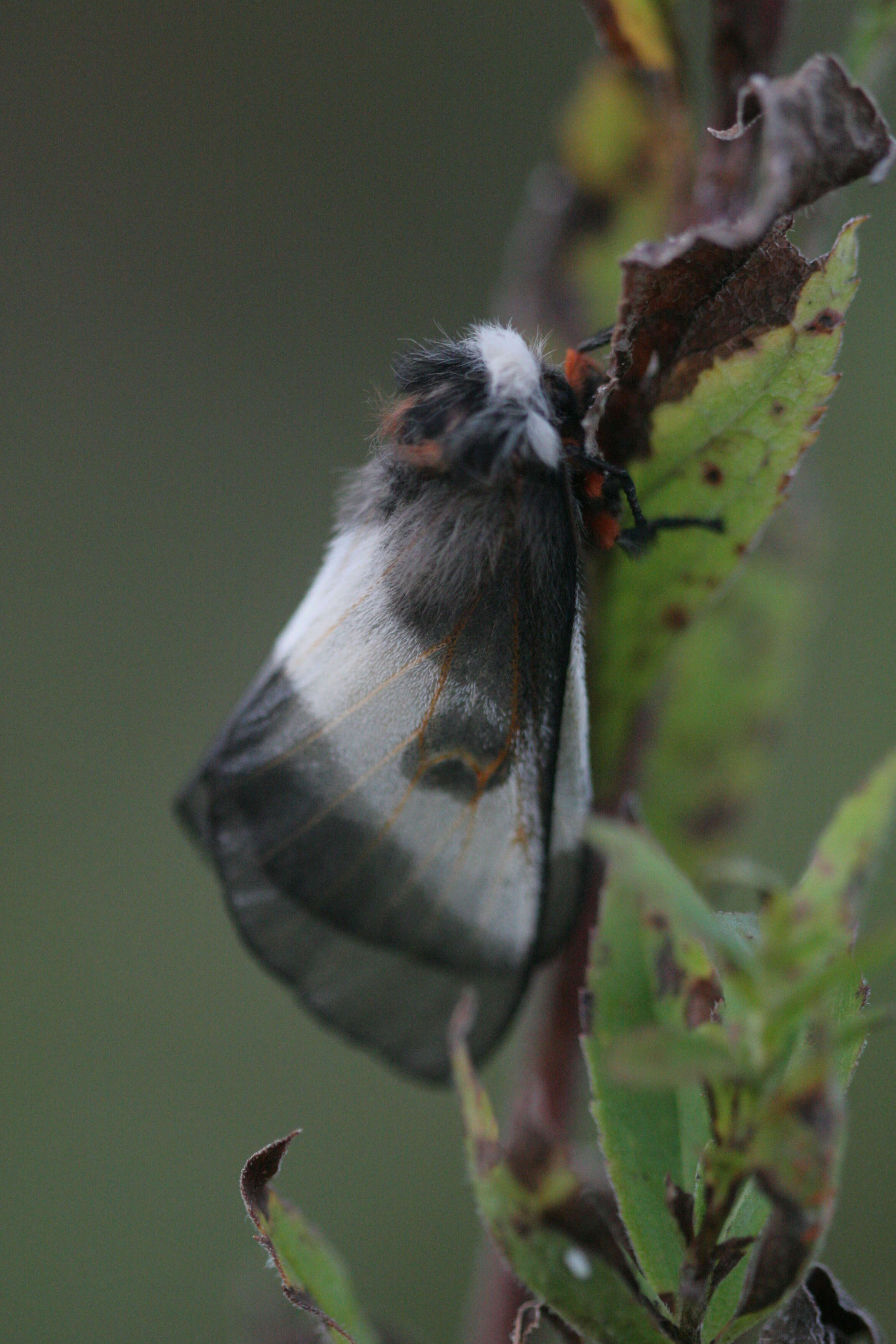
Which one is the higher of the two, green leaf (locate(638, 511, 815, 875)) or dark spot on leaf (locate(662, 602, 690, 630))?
dark spot on leaf (locate(662, 602, 690, 630))

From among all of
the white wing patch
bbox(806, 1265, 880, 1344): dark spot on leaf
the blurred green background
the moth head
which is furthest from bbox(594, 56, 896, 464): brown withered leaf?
the blurred green background

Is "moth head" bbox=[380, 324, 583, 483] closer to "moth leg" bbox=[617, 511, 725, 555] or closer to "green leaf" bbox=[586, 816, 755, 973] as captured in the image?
"moth leg" bbox=[617, 511, 725, 555]

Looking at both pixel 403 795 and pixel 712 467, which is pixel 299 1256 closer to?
pixel 403 795

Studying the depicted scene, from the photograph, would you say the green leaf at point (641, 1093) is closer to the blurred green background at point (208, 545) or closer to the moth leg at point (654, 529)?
the moth leg at point (654, 529)

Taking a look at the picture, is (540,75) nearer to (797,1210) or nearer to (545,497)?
(545,497)

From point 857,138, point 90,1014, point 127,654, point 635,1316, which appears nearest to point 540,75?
point 127,654

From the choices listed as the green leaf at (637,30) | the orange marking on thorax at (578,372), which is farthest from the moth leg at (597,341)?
the green leaf at (637,30)
